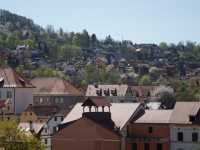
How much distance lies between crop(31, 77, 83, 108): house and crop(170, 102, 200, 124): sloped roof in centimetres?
4688

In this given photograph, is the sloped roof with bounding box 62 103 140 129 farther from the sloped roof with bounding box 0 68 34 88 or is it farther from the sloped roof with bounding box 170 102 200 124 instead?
the sloped roof with bounding box 0 68 34 88

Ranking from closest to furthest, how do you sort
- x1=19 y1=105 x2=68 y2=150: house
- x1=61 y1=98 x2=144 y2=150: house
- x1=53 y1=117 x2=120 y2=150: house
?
x1=53 y1=117 x2=120 y2=150: house < x1=61 y1=98 x2=144 y2=150: house < x1=19 y1=105 x2=68 y2=150: house

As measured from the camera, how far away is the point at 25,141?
5488 centimetres

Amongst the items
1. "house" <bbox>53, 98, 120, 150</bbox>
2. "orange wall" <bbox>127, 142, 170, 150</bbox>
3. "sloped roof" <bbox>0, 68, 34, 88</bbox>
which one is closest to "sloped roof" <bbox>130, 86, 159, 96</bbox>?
"sloped roof" <bbox>0, 68, 34, 88</bbox>

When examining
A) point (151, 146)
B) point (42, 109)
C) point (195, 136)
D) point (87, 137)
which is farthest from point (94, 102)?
point (42, 109)

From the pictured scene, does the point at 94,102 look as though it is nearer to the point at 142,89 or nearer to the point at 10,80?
the point at 10,80

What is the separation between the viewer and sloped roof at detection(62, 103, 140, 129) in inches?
2726

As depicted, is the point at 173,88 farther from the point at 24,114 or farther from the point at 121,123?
the point at 121,123

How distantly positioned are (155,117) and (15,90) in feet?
116

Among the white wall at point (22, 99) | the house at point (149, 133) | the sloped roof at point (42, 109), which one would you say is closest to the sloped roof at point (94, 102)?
the house at point (149, 133)

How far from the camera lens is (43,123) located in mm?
79625

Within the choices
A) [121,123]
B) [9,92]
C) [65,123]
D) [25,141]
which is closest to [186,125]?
[121,123]

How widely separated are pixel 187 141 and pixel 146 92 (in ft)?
319

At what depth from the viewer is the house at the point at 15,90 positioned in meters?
99.9
